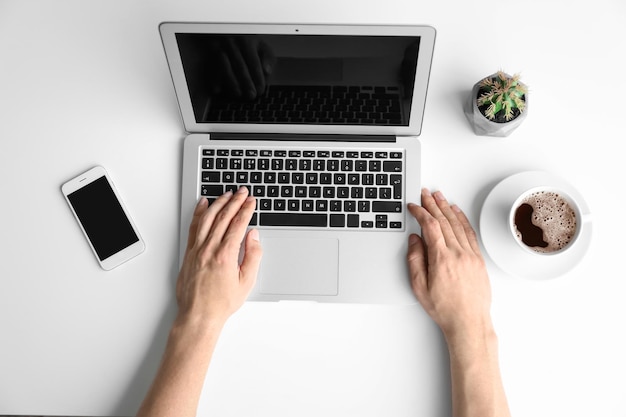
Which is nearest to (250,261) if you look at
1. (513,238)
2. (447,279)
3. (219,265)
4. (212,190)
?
(219,265)

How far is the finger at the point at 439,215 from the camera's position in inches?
35.6

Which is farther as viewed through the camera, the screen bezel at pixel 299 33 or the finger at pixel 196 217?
the finger at pixel 196 217

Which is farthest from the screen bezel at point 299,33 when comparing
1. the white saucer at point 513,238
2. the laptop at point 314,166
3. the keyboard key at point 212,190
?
the white saucer at point 513,238

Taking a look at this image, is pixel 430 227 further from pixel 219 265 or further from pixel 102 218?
pixel 102 218

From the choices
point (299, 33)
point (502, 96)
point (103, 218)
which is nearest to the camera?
point (299, 33)

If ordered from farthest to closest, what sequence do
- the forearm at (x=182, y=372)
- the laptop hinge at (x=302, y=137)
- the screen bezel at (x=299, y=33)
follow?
the laptop hinge at (x=302, y=137)
the forearm at (x=182, y=372)
the screen bezel at (x=299, y=33)

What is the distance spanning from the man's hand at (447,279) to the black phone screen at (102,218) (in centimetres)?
57

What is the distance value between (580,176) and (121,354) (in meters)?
0.99

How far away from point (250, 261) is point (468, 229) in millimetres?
438

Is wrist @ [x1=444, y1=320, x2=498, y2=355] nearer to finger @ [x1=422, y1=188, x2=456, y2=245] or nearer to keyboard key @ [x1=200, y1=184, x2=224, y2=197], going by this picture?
finger @ [x1=422, y1=188, x2=456, y2=245]

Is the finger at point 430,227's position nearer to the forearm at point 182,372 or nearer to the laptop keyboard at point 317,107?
the laptop keyboard at point 317,107

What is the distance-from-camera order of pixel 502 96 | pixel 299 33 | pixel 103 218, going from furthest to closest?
pixel 103 218
pixel 502 96
pixel 299 33

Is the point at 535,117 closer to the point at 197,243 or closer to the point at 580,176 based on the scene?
the point at 580,176

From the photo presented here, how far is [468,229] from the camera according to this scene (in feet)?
3.05
